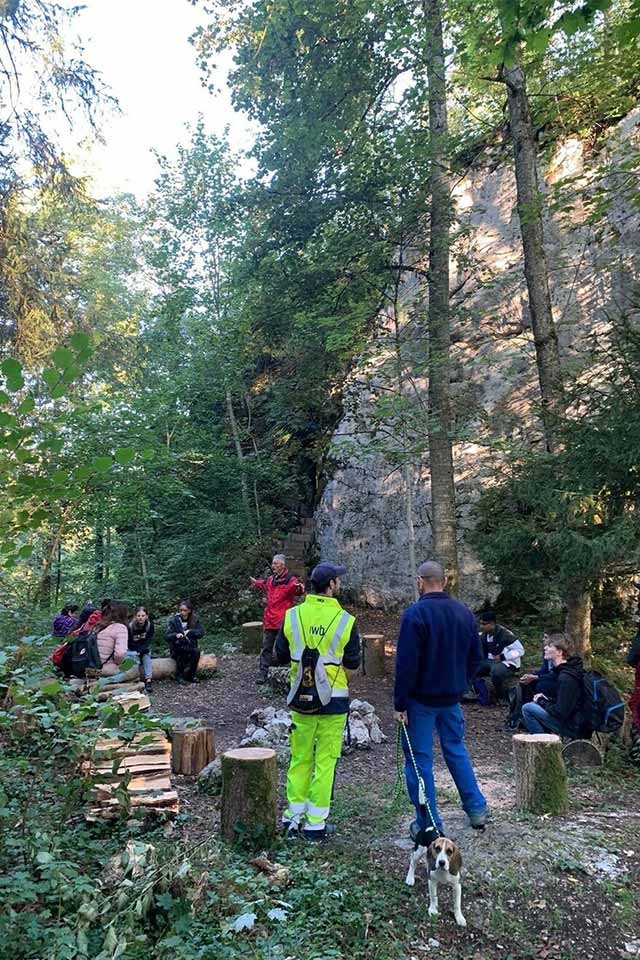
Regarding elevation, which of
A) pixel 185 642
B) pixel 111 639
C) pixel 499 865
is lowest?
pixel 499 865

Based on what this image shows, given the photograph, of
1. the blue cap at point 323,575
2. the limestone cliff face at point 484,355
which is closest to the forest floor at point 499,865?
the blue cap at point 323,575

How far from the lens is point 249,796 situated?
4066 mm

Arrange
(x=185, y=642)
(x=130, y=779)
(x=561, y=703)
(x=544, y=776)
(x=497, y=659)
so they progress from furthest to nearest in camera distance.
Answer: (x=185, y=642), (x=497, y=659), (x=561, y=703), (x=544, y=776), (x=130, y=779)

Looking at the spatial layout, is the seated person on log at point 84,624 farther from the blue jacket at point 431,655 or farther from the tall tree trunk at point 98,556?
the tall tree trunk at point 98,556

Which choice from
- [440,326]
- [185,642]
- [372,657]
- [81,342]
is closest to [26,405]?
[81,342]

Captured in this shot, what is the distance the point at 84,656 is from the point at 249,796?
4050mm

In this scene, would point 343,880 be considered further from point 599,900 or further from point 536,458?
point 536,458

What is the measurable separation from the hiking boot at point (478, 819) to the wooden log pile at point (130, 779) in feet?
6.82

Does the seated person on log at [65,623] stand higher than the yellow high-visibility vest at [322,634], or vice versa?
the yellow high-visibility vest at [322,634]

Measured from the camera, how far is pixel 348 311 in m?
9.98

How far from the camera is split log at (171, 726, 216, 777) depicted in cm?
570

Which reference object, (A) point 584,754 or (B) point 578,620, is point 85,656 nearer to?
(A) point 584,754

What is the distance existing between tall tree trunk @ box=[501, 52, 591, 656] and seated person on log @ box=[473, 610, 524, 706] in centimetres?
88

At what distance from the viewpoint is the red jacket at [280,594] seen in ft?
28.9
